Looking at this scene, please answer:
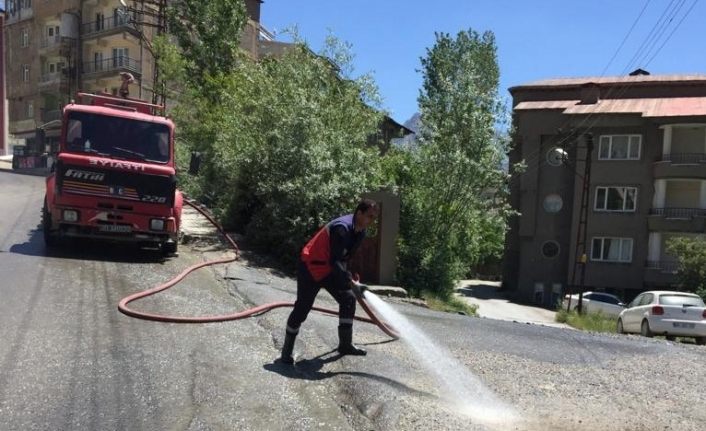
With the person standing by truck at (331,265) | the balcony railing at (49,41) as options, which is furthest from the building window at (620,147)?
the balcony railing at (49,41)

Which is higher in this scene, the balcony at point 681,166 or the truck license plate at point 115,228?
the balcony at point 681,166

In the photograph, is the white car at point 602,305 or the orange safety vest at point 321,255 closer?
the orange safety vest at point 321,255

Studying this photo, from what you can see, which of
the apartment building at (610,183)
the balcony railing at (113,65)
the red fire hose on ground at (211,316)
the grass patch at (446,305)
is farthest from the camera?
the balcony railing at (113,65)

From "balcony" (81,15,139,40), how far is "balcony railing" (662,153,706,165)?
3822 centimetres

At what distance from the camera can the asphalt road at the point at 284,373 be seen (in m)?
5.30

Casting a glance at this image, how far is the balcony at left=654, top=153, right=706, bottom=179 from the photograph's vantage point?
120 feet

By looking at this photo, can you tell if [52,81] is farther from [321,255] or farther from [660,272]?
[321,255]

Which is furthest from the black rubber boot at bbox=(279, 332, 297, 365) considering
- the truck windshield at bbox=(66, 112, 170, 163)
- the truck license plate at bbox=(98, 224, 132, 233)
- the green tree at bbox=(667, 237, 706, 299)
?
the green tree at bbox=(667, 237, 706, 299)

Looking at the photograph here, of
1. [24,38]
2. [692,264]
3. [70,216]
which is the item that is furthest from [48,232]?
[24,38]

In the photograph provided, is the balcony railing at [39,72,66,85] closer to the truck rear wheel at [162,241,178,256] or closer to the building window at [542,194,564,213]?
the building window at [542,194,564,213]

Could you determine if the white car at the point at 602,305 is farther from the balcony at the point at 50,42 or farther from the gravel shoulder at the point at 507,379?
the balcony at the point at 50,42

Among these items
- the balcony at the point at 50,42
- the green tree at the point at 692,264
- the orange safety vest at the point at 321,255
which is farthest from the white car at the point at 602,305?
the balcony at the point at 50,42

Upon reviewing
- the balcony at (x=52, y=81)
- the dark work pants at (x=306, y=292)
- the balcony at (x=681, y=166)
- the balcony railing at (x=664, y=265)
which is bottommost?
the balcony railing at (x=664, y=265)

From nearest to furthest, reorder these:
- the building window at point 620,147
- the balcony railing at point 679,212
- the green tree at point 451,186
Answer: the green tree at point 451,186, the balcony railing at point 679,212, the building window at point 620,147
